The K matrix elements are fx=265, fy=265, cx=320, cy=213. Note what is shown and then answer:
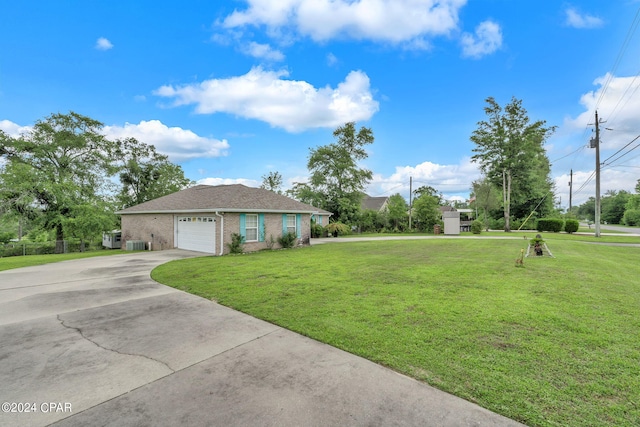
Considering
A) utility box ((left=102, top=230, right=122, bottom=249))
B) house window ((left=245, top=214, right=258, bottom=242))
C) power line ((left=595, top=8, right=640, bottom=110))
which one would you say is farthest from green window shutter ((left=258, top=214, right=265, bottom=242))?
power line ((left=595, top=8, right=640, bottom=110))

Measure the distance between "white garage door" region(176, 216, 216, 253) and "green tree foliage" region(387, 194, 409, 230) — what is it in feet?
69.2

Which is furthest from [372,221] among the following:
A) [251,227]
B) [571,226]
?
[251,227]

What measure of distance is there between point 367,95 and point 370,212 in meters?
15.6

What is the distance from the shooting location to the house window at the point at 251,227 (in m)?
13.8

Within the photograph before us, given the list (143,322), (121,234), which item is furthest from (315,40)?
(121,234)

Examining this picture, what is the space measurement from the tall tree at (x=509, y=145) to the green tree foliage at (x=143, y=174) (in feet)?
115

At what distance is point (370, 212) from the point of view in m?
30.5

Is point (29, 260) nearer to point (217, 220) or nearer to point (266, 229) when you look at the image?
point (217, 220)

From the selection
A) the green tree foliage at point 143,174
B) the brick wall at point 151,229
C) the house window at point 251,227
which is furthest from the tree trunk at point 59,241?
the house window at point 251,227

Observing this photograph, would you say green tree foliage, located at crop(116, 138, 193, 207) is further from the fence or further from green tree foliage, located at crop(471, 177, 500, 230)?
green tree foliage, located at crop(471, 177, 500, 230)

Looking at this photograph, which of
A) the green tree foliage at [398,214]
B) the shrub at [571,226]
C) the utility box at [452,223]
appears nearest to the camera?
the shrub at [571,226]

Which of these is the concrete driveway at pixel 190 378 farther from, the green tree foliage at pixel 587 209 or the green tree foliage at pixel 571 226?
the green tree foliage at pixel 587 209

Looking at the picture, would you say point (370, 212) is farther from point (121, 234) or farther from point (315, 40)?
point (121, 234)

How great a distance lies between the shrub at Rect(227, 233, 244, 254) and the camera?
42.3 feet
